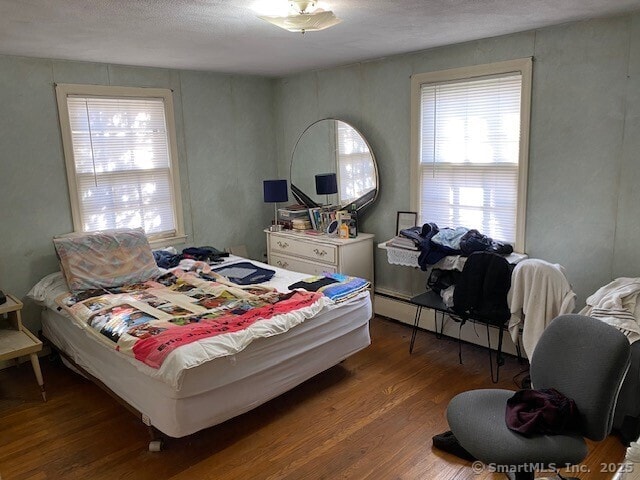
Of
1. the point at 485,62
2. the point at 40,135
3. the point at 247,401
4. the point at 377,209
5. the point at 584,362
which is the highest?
the point at 485,62

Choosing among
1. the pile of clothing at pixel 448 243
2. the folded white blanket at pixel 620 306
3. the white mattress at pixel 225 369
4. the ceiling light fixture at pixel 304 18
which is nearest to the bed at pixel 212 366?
the white mattress at pixel 225 369

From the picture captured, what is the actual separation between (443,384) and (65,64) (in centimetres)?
375

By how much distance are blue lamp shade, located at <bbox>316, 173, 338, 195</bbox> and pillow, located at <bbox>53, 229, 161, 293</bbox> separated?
168 centimetres

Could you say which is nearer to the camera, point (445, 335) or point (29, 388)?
point (29, 388)

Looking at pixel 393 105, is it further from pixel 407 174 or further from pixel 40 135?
pixel 40 135

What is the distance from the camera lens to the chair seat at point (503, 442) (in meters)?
1.75

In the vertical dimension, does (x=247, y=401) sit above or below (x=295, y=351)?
below

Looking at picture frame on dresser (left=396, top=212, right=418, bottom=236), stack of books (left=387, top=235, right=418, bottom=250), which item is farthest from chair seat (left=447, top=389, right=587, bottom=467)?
picture frame on dresser (left=396, top=212, right=418, bottom=236)

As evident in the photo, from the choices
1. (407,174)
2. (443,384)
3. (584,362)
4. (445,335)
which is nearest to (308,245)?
(407,174)

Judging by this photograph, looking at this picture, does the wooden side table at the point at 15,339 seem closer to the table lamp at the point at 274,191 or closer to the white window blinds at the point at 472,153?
the table lamp at the point at 274,191

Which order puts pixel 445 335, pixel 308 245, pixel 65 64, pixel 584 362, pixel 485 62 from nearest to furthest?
1. pixel 584 362
2. pixel 485 62
3. pixel 65 64
4. pixel 445 335
5. pixel 308 245

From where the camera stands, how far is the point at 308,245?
4422mm

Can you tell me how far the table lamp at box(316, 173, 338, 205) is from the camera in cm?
455

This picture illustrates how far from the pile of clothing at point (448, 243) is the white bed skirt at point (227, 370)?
24.0 inches
